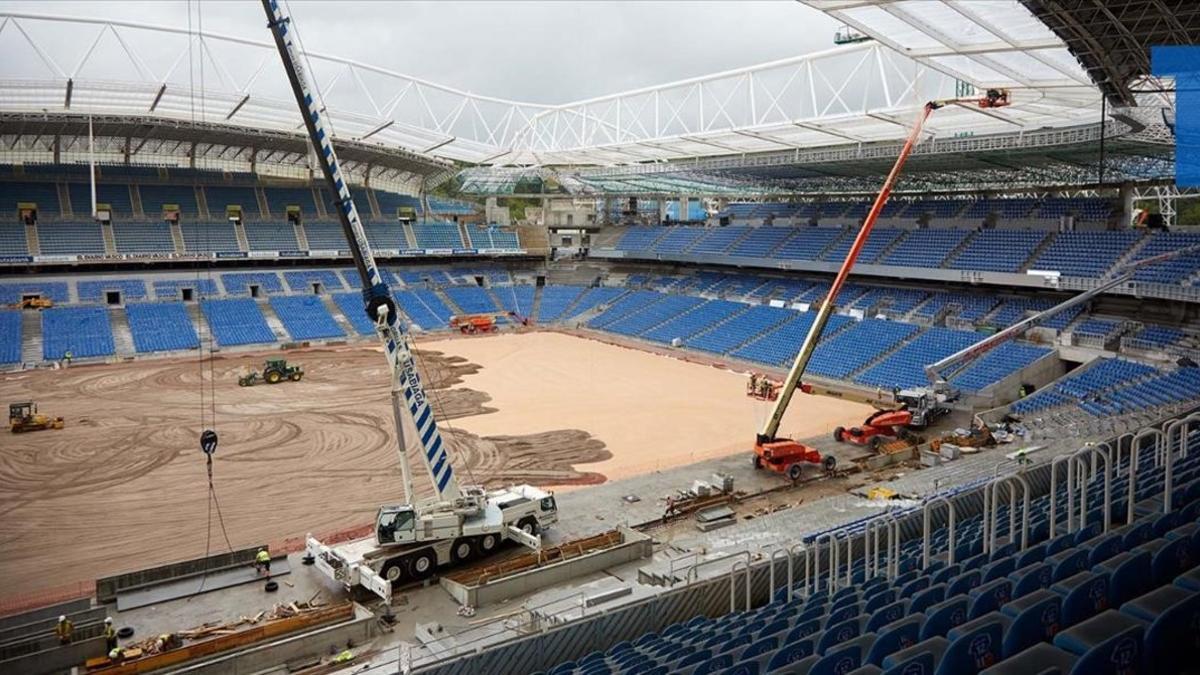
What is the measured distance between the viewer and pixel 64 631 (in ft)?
40.3

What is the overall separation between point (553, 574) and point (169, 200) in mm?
50144

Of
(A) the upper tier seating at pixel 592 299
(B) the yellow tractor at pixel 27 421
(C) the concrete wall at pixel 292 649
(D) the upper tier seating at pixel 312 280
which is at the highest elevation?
(D) the upper tier seating at pixel 312 280

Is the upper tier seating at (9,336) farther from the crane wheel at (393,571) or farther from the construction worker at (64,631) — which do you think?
the crane wheel at (393,571)

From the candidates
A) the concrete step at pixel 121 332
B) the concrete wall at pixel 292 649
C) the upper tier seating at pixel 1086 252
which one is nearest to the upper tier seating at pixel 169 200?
the concrete step at pixel 121 332

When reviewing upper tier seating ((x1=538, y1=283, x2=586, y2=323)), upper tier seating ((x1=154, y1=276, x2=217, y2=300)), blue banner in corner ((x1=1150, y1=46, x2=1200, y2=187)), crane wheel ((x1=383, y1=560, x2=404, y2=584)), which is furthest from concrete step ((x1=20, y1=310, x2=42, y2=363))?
blue banner in corner ((x1=1150, y1=46, x2=1200, y2=187))

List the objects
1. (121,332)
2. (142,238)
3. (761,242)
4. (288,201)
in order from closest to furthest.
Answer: (121,332), (142,238), (761,242), (288,201)

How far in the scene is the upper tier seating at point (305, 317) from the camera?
156 ft

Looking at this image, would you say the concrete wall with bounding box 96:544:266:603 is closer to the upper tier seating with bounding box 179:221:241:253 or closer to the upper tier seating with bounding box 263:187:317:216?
the upper tier seating with bounding box 179:221:241:253

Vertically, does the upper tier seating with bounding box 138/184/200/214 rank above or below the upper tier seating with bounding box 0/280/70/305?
above

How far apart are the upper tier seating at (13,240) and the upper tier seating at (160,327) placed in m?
6.97

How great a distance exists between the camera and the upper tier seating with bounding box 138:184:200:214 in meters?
52.9

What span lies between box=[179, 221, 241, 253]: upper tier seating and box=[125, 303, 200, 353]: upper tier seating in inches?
221

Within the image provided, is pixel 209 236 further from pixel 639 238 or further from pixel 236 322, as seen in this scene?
pixel 639 238

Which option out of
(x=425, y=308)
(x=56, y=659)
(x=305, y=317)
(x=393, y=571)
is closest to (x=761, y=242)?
(x=425, y=308)
